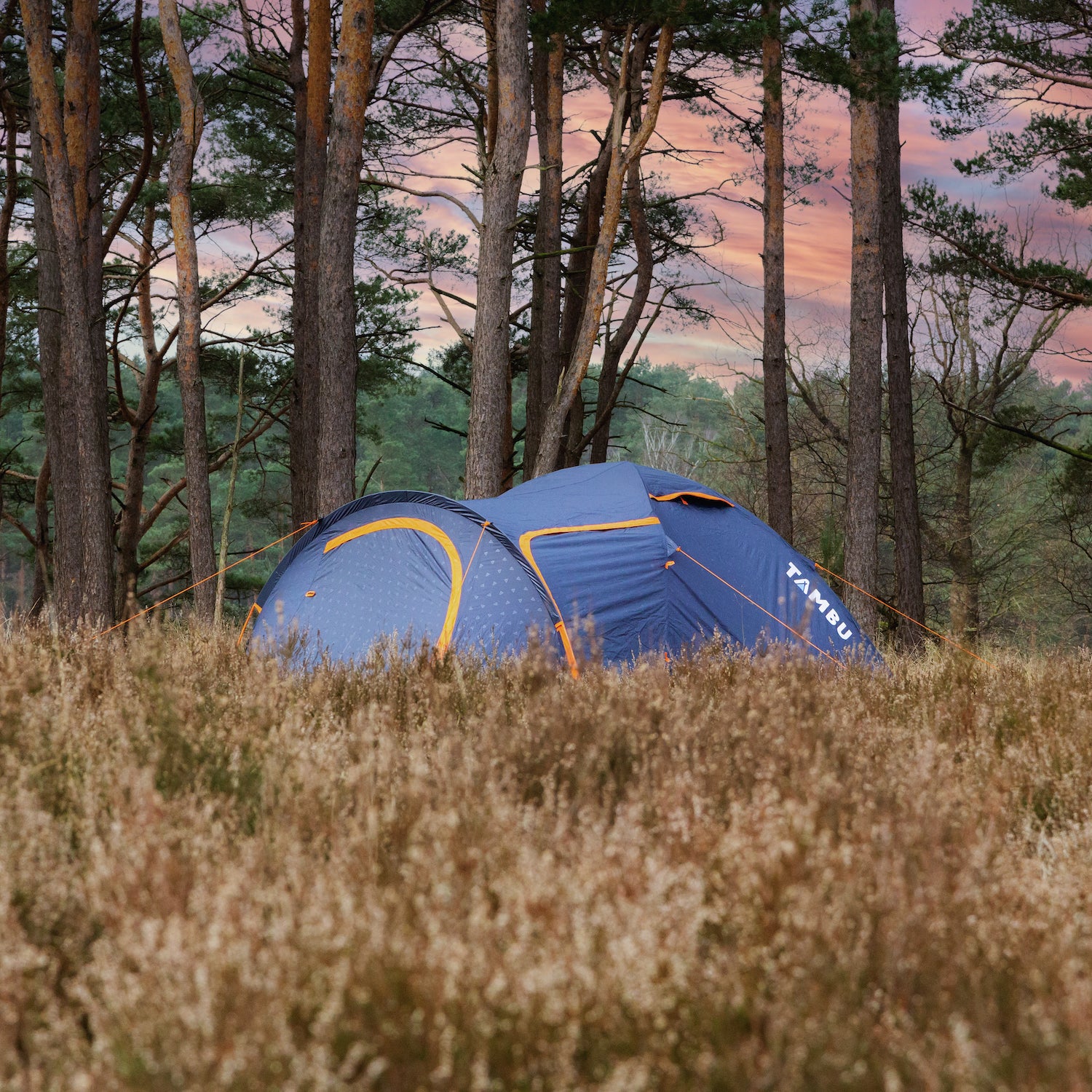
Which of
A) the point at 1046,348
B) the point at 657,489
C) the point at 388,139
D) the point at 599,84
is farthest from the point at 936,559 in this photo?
the point at 657,489

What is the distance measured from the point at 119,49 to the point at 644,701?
16.8 meters

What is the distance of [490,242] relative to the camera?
1095 cm

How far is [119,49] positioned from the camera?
16422 millimetres

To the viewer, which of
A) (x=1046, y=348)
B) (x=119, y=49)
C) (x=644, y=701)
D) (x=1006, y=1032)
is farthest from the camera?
(x=1046, y=348)

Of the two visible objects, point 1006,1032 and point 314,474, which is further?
point 314,474

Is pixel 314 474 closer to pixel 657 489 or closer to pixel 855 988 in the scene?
pixel 657 489

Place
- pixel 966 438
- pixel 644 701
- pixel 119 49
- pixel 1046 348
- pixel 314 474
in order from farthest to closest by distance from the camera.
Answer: pixel 966 438 → pixel 1046 348 → pixel 119 49 → pixel 314 474 → pixel 644 701

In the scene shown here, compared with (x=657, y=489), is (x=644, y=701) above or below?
below

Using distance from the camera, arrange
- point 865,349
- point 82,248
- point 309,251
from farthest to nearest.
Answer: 1. point 309,251
2. point 82,248
3. point 865,349

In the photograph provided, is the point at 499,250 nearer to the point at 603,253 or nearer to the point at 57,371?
the point at 603,253

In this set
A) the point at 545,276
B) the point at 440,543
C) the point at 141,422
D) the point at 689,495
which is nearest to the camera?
the point at 440,543

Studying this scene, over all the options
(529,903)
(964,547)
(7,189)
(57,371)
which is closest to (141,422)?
(57,371)

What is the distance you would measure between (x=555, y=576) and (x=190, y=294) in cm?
875

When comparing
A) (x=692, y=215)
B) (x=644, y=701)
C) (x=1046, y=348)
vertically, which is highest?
(x=692, y=215)
